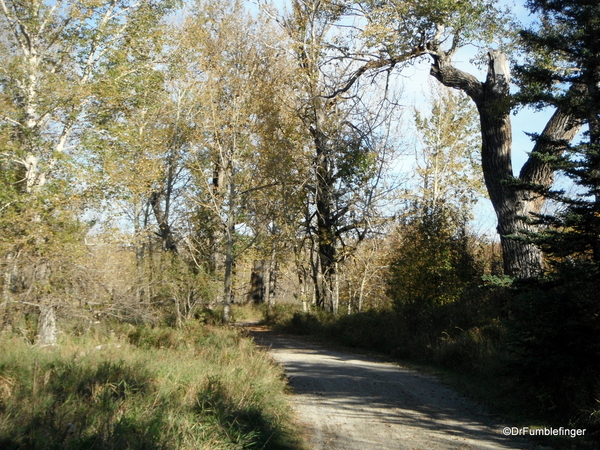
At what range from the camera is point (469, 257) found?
61.3 feet

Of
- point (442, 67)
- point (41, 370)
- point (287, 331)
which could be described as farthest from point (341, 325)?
point (41, 370)

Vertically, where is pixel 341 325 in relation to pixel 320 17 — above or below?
below

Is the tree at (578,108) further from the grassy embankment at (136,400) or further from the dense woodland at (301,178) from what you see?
the grassy embankment at (136,400)

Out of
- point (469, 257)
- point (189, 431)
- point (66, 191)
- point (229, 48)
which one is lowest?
point (189, 431)

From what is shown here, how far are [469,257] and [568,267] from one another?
9.28 m

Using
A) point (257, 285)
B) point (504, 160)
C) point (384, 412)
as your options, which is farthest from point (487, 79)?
point (257, 285)

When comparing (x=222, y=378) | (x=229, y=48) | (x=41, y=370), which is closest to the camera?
(x=41, y=370)

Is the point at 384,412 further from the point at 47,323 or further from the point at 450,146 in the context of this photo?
the point at 450,146

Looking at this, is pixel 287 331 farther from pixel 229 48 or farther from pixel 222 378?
pixel 222 378
